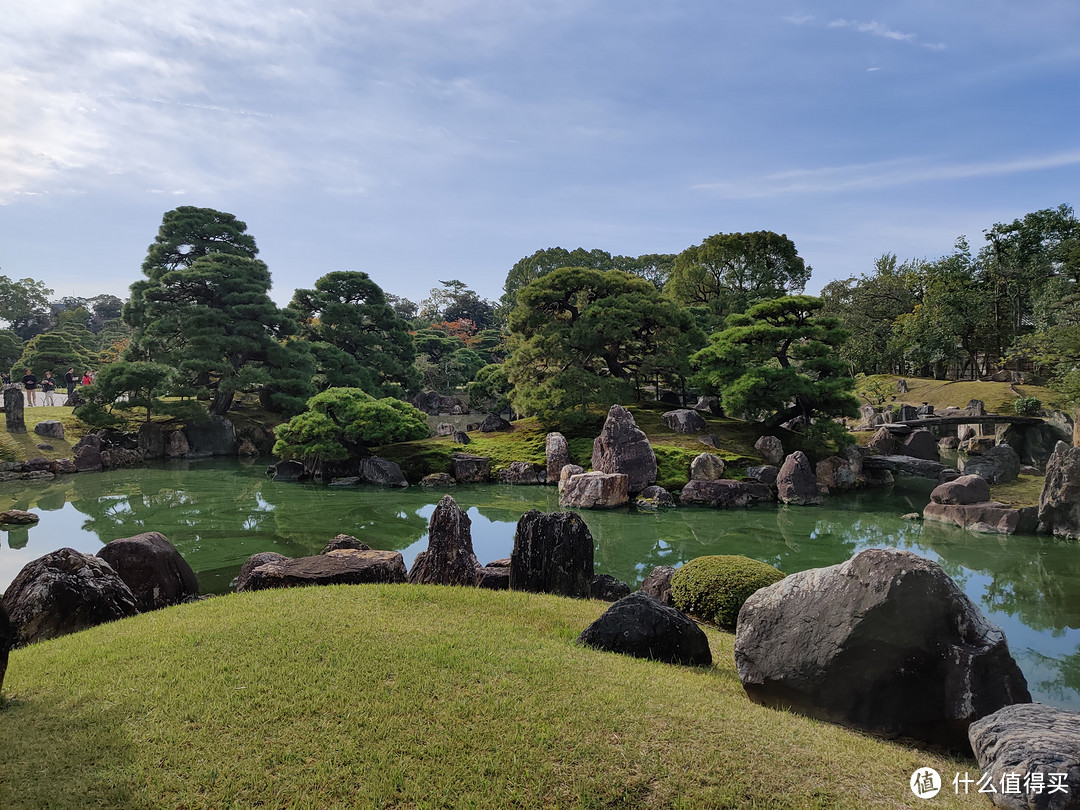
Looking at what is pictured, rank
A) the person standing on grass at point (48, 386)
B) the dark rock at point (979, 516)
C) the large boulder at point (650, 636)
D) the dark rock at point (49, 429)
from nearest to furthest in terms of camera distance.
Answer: the large boulder at point (650, 636)
the dark rock at point (979, 516)
the dark rock at point (49, 429)
the person standing on grass at point (48, 386)

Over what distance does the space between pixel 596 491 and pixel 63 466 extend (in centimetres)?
2137

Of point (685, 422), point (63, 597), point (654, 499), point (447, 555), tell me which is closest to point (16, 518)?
point (63, 597)

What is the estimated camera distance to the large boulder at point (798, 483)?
767 inches

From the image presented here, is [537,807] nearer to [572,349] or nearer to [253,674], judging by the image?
[253,674]

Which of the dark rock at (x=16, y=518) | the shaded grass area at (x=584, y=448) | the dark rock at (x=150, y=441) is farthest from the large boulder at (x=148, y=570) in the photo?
the dark rock at (x=150, y=441)

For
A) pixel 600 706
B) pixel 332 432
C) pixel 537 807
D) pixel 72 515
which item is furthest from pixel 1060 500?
pixel 72 515

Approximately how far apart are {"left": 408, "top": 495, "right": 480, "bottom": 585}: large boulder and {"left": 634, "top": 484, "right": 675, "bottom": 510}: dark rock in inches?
405

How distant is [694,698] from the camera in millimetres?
5160

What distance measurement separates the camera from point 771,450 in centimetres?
2236

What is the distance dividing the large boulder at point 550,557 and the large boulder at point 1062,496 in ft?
42.2

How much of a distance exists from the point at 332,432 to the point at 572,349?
421 inches

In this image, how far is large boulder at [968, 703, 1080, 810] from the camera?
370 cm

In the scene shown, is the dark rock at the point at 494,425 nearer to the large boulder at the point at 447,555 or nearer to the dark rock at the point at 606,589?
the large boulder at the point at 447,555

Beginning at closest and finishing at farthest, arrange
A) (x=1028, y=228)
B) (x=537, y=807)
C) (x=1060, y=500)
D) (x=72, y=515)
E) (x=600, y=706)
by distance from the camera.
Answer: (x=537, y=807)
(x=600, y=706)
(x=1060, y=500)
(x=72, y=515)
(x=1028, y=228)
